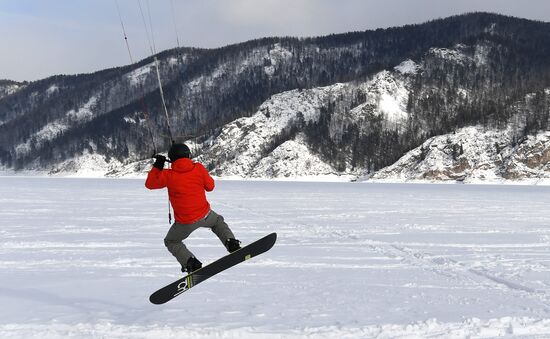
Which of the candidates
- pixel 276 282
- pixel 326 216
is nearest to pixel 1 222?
pixel 326 216

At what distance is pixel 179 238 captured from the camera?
25.1 feet

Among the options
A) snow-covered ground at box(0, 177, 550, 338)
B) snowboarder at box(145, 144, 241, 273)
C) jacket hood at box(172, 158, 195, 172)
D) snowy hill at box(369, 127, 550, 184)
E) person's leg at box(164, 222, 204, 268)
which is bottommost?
snowy hill at box(369, 127, 550, 184)

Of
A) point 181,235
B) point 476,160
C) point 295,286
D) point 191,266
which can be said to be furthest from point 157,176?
point 476,160

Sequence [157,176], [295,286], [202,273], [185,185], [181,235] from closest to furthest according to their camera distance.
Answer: [157,176]
[185,185]
[181,235]
[202,273]
[295,286]

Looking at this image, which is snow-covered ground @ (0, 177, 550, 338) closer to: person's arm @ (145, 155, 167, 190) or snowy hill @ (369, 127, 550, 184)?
person's arm @ (145, 155, 167, 190)

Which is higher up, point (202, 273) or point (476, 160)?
point (202, 273)

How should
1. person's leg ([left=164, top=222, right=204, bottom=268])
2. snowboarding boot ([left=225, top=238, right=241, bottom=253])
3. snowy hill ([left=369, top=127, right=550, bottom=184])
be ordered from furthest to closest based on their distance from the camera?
snowy hill ([left=369, top=127, right=550, bottom=184])
snowboarding boot ([left=225, top=238, right=241, bottom=253])
person's leg ([left=164, top=222, right=204, bottom=268])

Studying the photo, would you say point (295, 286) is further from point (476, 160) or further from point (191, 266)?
point (476, 160)

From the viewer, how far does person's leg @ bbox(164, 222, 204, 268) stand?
757 centimetres

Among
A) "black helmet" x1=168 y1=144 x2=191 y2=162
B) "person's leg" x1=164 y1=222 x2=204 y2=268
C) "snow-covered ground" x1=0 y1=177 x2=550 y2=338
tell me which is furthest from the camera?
"person's leg" x1=164 y1=222 x2=204 y2=268

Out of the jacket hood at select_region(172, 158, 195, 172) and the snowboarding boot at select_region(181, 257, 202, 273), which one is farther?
the snowboarding boot at select_region(181, 257, 202, 273)

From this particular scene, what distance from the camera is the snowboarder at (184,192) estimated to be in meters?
7.27

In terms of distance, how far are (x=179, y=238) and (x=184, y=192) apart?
2.69 ft

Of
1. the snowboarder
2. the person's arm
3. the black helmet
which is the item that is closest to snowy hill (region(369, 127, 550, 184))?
the snowboarder
